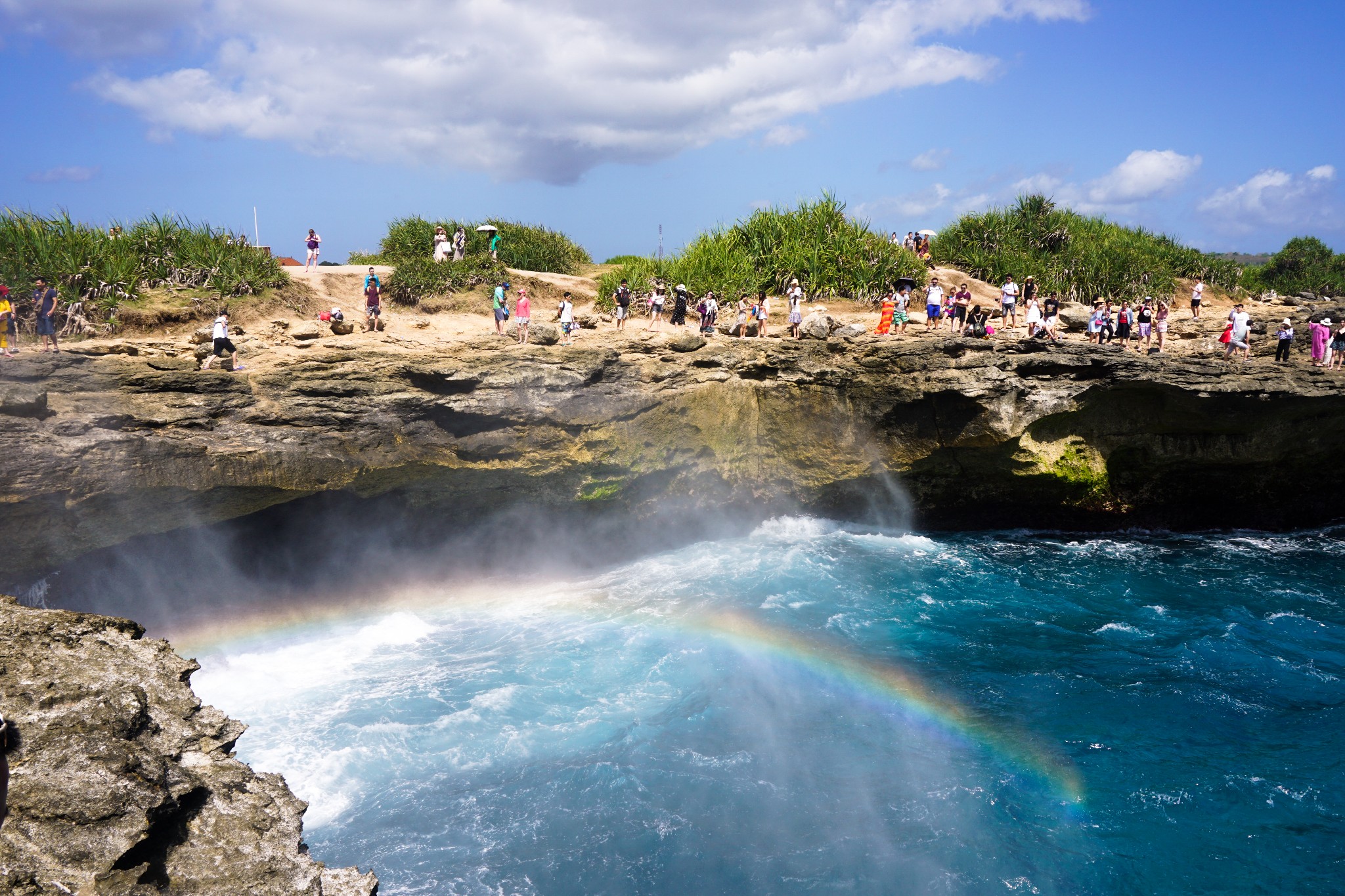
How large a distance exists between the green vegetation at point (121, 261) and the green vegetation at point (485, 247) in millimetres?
5458

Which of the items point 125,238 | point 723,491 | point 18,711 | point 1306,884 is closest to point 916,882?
point 1306,884

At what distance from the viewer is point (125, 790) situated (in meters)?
5.96

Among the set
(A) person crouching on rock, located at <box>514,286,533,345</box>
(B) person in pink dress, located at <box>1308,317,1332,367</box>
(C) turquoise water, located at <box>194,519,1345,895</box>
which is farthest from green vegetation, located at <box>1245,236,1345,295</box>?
(A) person crouching on rock, located at <box>514,286,533,345</box>

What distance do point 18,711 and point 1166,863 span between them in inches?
487

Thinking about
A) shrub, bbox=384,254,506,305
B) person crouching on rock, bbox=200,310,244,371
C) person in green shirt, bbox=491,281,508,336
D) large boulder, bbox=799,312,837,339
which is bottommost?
person crouching on rock, bbox=200,310,244,371

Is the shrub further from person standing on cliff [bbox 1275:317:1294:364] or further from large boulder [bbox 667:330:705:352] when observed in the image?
person standing on cliff [bbox 1275:317:1294:364]

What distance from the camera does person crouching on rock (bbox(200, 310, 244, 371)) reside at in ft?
50.4

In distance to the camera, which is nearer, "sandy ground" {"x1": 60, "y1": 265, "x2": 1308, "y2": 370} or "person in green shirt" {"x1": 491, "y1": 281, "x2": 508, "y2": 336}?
Answer: "sandy ground" {"x1": 60, "y1": 265, "x2": 1308, "y2": 370}

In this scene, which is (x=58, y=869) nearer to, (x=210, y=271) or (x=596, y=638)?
(x=596, y=638)

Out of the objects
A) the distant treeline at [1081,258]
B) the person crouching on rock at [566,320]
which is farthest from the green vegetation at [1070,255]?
the person crouching on rock at [566,320]

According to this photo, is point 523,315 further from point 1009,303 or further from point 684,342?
point 1009,303

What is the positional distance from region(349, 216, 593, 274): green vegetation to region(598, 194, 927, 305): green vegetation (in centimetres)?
332

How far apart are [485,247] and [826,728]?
20.9 m

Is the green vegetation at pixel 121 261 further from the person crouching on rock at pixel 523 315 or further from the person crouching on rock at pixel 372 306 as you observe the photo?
the person crouching on rock at pixel 523 315
